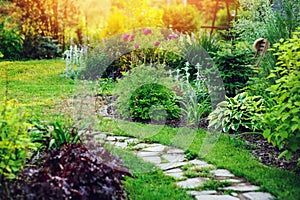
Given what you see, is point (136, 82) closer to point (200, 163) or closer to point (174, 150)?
point (174, 150)

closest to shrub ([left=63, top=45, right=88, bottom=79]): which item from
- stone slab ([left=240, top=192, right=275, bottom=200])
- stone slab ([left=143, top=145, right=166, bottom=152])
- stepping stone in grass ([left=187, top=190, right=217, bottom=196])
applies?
stone slab ([left=143, top=145, right=166, bottom=152])

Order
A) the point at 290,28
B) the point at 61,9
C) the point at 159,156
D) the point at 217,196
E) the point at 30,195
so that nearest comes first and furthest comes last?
the point at 30,195 → the point at 217,196 → the point at 159,156 → the point at 290,28 → the point at 61,9

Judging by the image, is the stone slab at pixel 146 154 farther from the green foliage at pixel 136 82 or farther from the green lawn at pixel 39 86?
the green foliage at pixel 136 82

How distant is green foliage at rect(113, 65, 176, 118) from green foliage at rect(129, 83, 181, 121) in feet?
0.17

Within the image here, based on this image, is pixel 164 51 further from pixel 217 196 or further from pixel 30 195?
pixel 30 195

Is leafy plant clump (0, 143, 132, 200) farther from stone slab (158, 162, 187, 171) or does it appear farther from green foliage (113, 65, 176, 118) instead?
green foliage (113, 65, 176, 118)

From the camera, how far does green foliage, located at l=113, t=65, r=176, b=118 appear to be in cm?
543

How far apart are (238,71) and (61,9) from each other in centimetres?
691

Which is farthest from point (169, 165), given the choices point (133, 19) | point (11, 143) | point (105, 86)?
point (133, 19)

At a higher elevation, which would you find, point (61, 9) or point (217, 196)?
point (61, 9)

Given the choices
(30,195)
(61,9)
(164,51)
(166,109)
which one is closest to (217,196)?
(30,195)

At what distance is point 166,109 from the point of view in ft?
17.3

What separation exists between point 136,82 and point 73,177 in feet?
9.56

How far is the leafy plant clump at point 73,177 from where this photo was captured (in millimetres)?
2461
